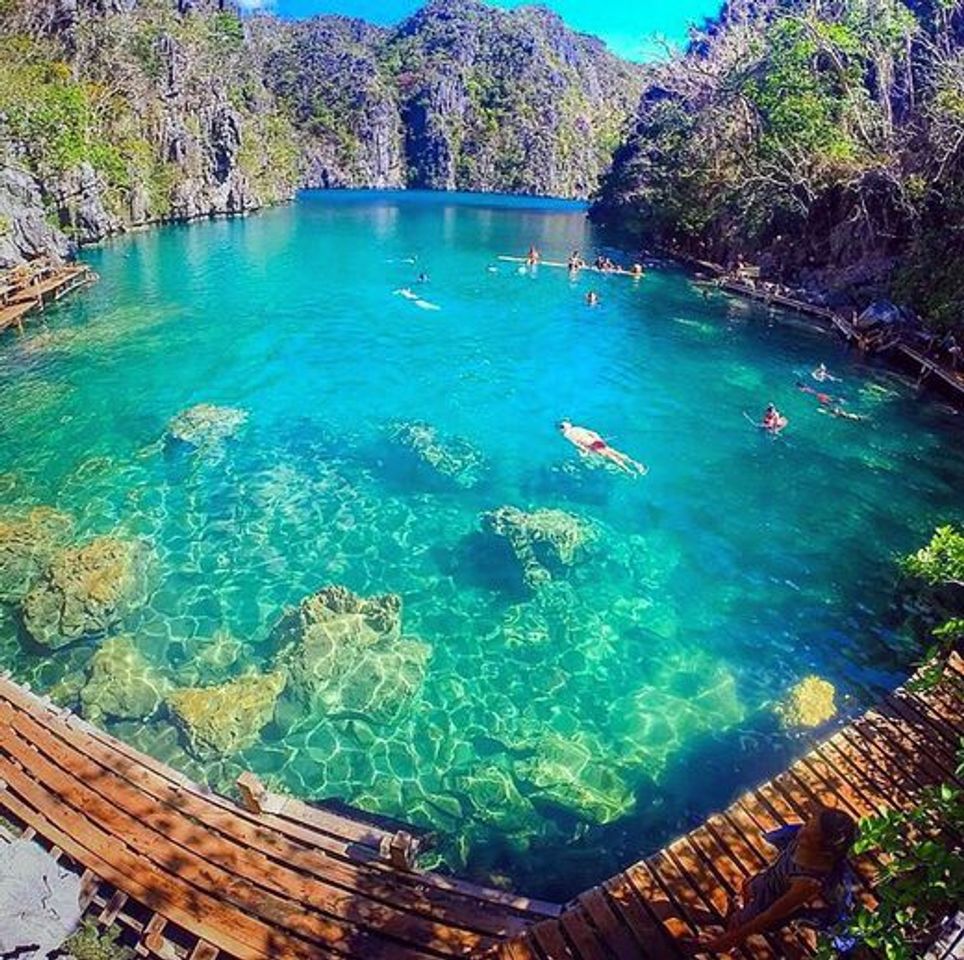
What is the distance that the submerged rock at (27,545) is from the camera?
15.0 metres

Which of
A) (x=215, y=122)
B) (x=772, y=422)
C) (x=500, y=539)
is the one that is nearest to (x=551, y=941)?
(x=500, y=539)

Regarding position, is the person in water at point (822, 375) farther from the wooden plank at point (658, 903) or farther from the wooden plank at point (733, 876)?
the wooden plank at point (658, 903)

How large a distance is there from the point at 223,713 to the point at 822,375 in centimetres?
2914

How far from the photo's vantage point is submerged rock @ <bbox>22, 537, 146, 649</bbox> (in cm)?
1359

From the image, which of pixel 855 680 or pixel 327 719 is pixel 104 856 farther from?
pixel 855 680

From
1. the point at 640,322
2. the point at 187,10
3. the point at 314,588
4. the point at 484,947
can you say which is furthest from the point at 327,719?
the point at 187,10

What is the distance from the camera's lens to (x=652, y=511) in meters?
19.8

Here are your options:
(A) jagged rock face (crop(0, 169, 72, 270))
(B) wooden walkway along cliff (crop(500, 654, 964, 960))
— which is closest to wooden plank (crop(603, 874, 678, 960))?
(B) wooden walkway along cliff (crop(500, 654, 964, 960))

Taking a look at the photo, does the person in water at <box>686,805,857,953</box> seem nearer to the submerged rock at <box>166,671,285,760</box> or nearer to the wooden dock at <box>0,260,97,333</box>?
the submerged rock at <box>166,671,285,760</box>

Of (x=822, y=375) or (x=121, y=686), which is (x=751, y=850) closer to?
(x=121, y=686)

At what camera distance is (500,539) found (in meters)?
17.4

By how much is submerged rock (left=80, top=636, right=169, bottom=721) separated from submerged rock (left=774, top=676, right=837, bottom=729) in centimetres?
1136

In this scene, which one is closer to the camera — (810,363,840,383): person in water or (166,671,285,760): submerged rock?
(166,671,285,760): submerged rock

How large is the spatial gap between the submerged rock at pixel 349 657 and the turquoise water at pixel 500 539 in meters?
0.32
